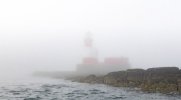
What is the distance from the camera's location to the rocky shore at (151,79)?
181 ft

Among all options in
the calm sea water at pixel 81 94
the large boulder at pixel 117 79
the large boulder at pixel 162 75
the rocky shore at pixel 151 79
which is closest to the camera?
the calm sea water at pixel 81 94

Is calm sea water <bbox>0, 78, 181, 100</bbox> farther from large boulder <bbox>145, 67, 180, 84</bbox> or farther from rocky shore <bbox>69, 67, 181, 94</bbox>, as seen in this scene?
large boulder <bbox>145, 67, 180, 84</bbox>

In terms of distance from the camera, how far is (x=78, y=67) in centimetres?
16888

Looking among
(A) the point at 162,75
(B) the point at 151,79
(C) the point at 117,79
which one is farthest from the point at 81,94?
(C) the point at 117,79

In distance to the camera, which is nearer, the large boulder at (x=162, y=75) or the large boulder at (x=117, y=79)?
the large boulder at (x=162, y=75)

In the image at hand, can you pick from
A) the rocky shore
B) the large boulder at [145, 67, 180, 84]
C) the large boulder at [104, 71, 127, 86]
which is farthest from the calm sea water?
the large boulder at [104, 71, 127, 86]

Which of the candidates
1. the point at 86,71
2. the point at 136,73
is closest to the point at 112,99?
the point at 136,73

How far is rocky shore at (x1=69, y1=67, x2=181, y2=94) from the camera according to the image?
55.2 meters

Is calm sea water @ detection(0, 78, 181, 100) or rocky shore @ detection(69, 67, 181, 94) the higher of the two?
rocky shore @ detection(69, 67, 181, 94)

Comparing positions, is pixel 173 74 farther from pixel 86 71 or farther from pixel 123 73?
pixel 86 71

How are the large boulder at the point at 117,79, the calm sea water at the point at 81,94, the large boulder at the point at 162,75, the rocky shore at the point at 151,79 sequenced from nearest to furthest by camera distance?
1. the calm sea water at the point at 81,94
2. the rocky shore at the point at 151,79
3. the large boulder at the point at 162,75
4. the large boulder at the point at 117,79

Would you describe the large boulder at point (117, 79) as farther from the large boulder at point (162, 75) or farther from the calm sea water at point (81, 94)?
the calm sea water at point (81, 94)

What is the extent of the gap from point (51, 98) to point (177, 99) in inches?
677

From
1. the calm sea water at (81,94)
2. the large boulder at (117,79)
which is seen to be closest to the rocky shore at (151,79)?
the large boulder at (117,79)
